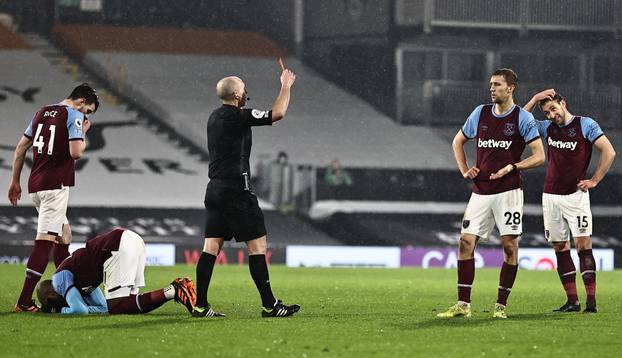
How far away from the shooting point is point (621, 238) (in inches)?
1042

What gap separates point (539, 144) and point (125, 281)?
344cm

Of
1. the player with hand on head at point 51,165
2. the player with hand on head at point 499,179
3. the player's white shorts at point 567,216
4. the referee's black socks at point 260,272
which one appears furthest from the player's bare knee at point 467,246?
the player with hand on head at point 51,165

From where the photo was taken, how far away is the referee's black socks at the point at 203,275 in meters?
9.23

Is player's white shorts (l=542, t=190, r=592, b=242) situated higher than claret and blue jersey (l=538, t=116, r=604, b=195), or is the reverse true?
claret and blue jersey (l=538, t=116, r=604, b=195)

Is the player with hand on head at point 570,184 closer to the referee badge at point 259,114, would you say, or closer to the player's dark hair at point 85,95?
the referee badge at point 259,114

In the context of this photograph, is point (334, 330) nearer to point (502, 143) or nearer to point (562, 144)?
point (502, 143)

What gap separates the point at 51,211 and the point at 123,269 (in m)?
0.97

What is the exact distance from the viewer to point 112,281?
9.34 m

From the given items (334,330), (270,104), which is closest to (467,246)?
(334,330)

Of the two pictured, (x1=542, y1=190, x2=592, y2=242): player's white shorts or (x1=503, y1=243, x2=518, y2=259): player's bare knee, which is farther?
(x1=542, y1=190, x2=592, y2=242): player's white shorts

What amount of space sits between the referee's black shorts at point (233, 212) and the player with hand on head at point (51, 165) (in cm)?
134

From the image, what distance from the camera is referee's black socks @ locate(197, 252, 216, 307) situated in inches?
364

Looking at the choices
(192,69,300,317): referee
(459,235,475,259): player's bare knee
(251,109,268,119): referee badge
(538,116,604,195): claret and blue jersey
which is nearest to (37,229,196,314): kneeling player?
(192,69,300,317): referee

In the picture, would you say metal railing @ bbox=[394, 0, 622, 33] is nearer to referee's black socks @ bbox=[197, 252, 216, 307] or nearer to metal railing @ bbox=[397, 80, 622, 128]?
metal railing @ bbox=[397, 80, 622, 128]
